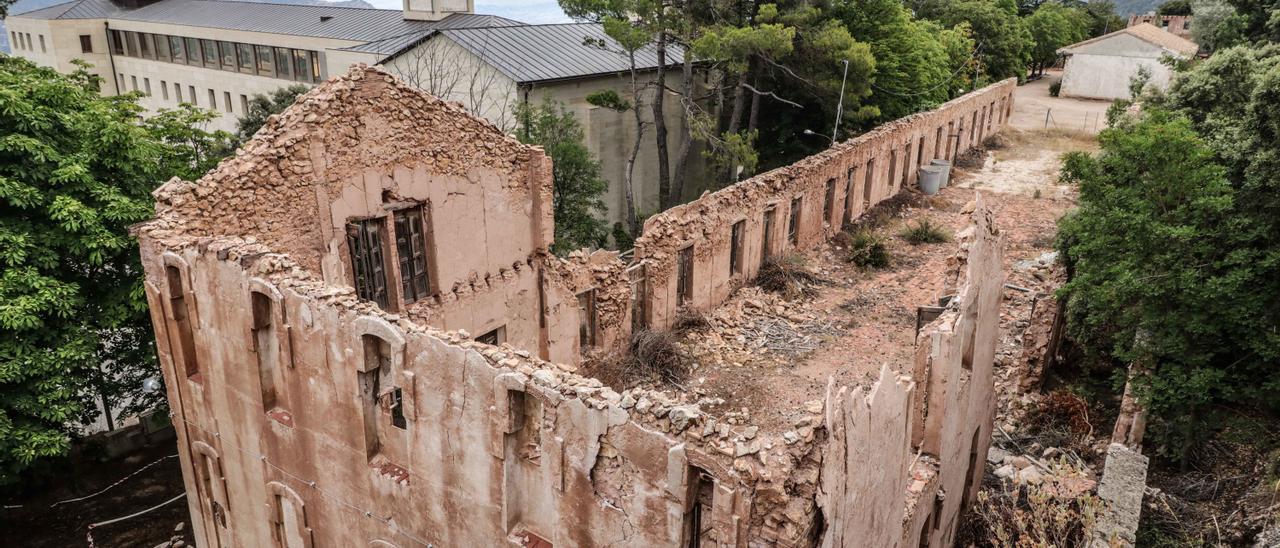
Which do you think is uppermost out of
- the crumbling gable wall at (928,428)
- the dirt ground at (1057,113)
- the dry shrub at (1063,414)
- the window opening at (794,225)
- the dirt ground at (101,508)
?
the crumbling gable wall at (928,428)

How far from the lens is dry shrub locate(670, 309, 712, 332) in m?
19.5

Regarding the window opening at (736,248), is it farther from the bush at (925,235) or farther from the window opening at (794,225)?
the bush at (925,235)

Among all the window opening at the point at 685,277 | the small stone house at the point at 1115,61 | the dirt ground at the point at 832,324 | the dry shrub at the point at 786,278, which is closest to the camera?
the dirt ground at the point at 832,324

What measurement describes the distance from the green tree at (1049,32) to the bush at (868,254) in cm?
4368

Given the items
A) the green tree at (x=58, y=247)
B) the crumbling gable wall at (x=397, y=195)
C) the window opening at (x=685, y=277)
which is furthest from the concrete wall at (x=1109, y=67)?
the green tree at (x=58, y=247)

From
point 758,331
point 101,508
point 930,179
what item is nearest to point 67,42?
point 101,508

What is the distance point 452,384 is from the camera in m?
9.13

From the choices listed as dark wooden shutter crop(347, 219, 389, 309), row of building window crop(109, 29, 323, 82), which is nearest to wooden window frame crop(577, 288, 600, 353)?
dark wooden shutter crop(347, 219, 389, 309)

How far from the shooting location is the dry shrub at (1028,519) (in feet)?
38.4

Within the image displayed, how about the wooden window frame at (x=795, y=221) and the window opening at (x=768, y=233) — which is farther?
the wooden window frame at (x=795, y=221)

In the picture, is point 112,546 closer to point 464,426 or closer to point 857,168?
point 464,426

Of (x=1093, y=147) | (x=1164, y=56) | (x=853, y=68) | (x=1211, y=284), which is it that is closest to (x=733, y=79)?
(x=853, y=68)

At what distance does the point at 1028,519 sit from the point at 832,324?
8.31 m

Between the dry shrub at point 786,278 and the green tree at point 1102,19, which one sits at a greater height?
the green tree at point 1102,19
